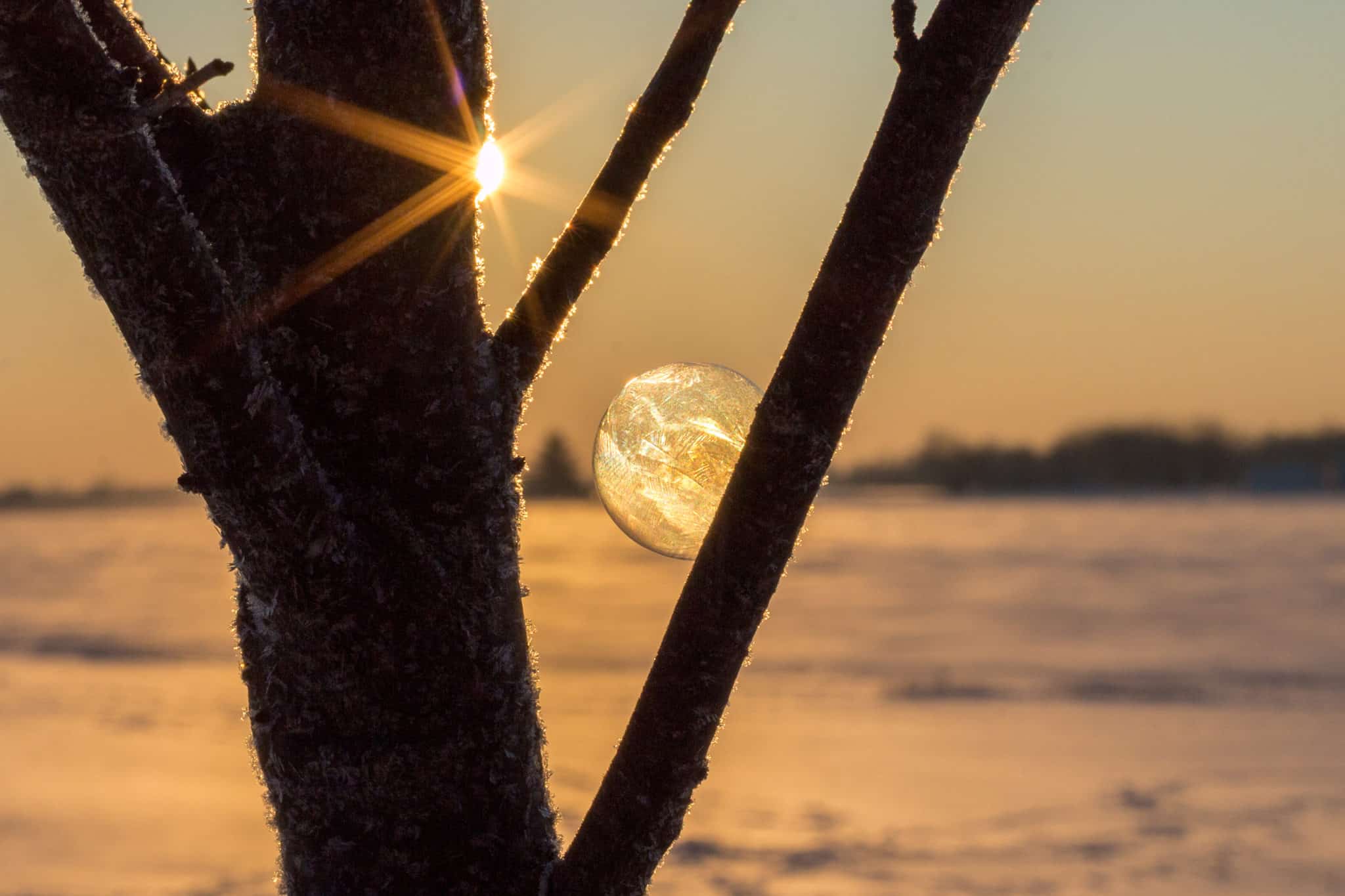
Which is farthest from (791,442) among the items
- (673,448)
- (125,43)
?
(125,43)

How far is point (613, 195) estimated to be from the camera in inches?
60.1

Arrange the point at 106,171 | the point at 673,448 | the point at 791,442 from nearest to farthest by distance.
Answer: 1. the point at 106,171
2. the point at 791,442
3. the point at 673,448

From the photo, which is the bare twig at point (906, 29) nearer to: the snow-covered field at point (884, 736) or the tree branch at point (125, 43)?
the tree branch at point (125, 43)

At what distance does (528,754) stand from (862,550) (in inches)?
1171

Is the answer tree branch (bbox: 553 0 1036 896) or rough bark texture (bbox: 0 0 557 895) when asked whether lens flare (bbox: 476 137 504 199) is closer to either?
rough bark texture (bbox: 0 0 557 895)

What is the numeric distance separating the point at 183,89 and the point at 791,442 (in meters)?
0.71

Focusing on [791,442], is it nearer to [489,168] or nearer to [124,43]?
[489,168]

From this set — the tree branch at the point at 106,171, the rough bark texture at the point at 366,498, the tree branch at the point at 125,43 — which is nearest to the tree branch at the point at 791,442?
the rough bark texture at the point at 366,498

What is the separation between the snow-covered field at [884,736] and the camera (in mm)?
8617

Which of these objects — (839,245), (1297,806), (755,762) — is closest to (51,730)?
(755,762)

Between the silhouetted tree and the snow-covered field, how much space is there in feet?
12.1

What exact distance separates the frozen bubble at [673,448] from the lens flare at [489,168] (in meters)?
0.45

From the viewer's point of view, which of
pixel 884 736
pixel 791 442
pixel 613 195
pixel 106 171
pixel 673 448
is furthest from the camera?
pixel 884 736

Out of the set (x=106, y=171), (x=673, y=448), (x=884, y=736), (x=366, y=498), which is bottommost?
(x=366, y=498)
